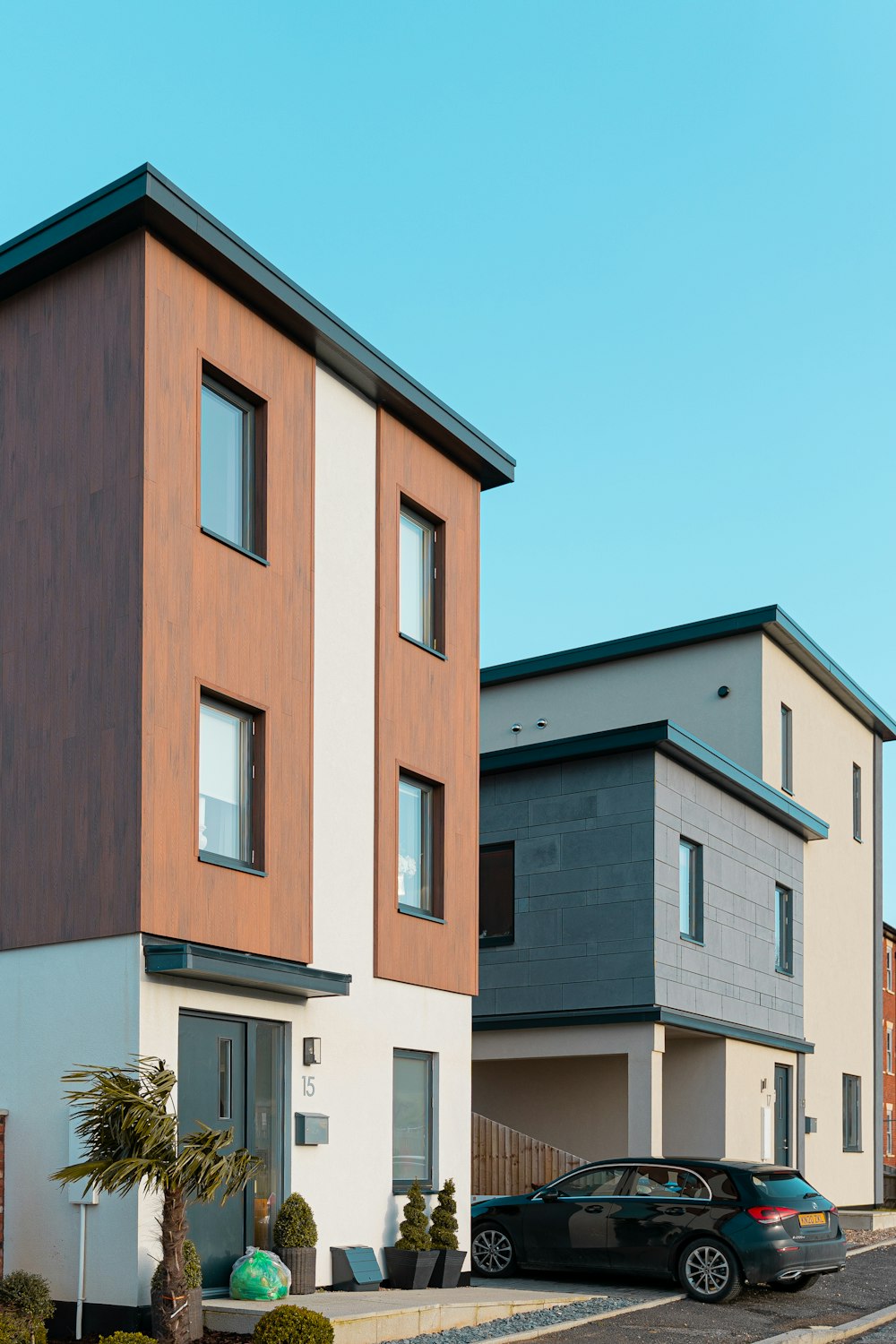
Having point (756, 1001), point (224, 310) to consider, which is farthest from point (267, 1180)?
point (756, 1001)

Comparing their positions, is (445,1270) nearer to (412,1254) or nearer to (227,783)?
(412,1254)

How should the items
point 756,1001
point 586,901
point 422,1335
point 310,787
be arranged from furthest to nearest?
point 756,1001 < point 586,901 < point 310,787 < point 422,1335

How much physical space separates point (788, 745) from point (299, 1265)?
17.2m

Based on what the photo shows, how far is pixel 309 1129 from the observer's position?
15.0 meters

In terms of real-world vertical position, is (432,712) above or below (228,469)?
below

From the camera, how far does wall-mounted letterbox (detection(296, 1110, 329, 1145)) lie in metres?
15.0

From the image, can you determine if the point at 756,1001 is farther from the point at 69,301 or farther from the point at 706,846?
the point at 69,301

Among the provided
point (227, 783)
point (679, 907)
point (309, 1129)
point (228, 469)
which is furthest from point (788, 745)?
point (227, 783)

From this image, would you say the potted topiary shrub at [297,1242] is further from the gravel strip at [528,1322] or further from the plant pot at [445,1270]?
the plant pot at [445,1270]

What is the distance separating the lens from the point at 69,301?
48.7 feet

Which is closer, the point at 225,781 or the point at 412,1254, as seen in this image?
the point at 225,781

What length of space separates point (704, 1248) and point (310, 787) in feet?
20.9

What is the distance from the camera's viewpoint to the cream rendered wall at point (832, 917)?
28828 millimetres

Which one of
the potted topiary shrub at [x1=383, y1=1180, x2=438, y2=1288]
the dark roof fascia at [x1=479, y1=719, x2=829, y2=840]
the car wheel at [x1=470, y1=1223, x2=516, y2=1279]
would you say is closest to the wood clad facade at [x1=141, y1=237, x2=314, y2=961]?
the potted topiary shrub at [x1=383, y1=1180, x2=438, y2=1288]
